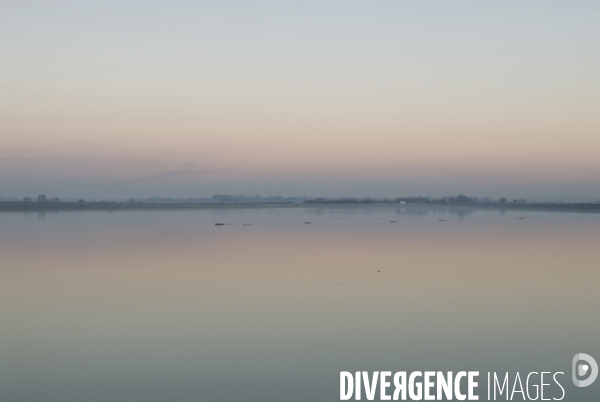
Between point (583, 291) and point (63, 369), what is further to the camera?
point (583, 291)

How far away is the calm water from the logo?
166mm

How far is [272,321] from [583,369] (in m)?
6.19

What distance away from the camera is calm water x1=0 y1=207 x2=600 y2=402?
10.1 meters

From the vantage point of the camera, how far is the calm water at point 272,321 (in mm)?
10102

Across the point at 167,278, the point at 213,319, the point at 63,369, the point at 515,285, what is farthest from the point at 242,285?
the point at 63,369

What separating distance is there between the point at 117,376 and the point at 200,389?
4.92 feet

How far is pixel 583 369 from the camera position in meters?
10.7

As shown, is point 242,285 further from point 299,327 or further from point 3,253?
point 3,253

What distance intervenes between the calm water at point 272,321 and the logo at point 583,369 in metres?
0.17

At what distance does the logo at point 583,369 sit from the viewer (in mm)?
10117

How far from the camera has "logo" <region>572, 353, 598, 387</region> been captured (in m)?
10.1

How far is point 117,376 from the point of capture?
10.2 meters

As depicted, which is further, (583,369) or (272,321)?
(272,321)

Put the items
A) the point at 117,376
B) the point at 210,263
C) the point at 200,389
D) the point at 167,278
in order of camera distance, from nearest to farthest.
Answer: the point at 200,389 < the point at 117,376 < the point at 167,278 < the point at 210,263
